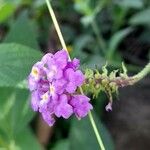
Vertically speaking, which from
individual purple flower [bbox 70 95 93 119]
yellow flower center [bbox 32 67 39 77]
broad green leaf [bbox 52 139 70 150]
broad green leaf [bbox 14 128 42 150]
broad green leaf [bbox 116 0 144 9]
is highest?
yellow flower center [bbox 32 67 39 77]

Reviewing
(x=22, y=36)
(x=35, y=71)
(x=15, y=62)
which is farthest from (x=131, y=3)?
(x=35, y=71)

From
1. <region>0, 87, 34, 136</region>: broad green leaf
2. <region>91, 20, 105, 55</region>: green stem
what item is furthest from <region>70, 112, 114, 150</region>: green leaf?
<region>91, 20, 105, 55</region>: green stem

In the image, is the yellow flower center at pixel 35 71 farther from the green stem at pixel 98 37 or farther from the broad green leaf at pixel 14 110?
the green stem at pixel 98 37

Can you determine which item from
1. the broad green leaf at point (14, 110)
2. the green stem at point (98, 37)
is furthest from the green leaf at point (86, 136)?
the green stem at point (98, 37)

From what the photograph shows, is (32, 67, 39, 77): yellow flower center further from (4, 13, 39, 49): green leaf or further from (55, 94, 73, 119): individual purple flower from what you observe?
(4, 13, 39, 49): green leaf

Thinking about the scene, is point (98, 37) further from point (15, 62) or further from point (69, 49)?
point (15, 62)

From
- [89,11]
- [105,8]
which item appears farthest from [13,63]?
[105,8]

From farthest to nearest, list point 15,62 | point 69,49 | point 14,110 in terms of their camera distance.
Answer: point 69,49 < point 14,110 < point 15,62
